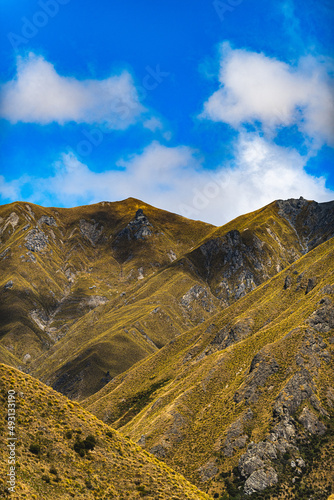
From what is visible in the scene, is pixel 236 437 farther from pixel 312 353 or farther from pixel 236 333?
pixel 236 333

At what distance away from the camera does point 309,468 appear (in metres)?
86.3

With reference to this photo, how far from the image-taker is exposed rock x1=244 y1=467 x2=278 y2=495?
85250 millimetres

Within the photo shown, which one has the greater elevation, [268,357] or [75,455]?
[75,455]

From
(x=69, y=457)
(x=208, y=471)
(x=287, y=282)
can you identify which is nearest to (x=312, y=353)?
(x=208, y=471)

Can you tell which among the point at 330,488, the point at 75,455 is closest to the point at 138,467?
the point at 75,455

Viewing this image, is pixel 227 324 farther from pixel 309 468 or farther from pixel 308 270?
pixel 309 468

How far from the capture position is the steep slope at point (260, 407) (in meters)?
88.7

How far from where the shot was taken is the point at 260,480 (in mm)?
86500

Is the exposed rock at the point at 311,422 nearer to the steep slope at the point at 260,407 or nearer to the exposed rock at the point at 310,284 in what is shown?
the steep slope at the point at 260,407

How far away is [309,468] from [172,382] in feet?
266

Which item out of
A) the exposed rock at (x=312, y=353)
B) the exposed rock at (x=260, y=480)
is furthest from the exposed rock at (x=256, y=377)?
the exposed rock at (x=260, y=480)

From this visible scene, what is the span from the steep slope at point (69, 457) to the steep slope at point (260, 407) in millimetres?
48687

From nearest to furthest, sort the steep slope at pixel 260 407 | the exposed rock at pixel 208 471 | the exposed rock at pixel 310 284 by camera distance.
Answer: the steep slope at pixel 260 407
the exposed rock at pixel 208 471
the exposed rock at pixel 310 284

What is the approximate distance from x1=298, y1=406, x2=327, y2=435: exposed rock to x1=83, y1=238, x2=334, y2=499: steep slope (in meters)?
0.22
